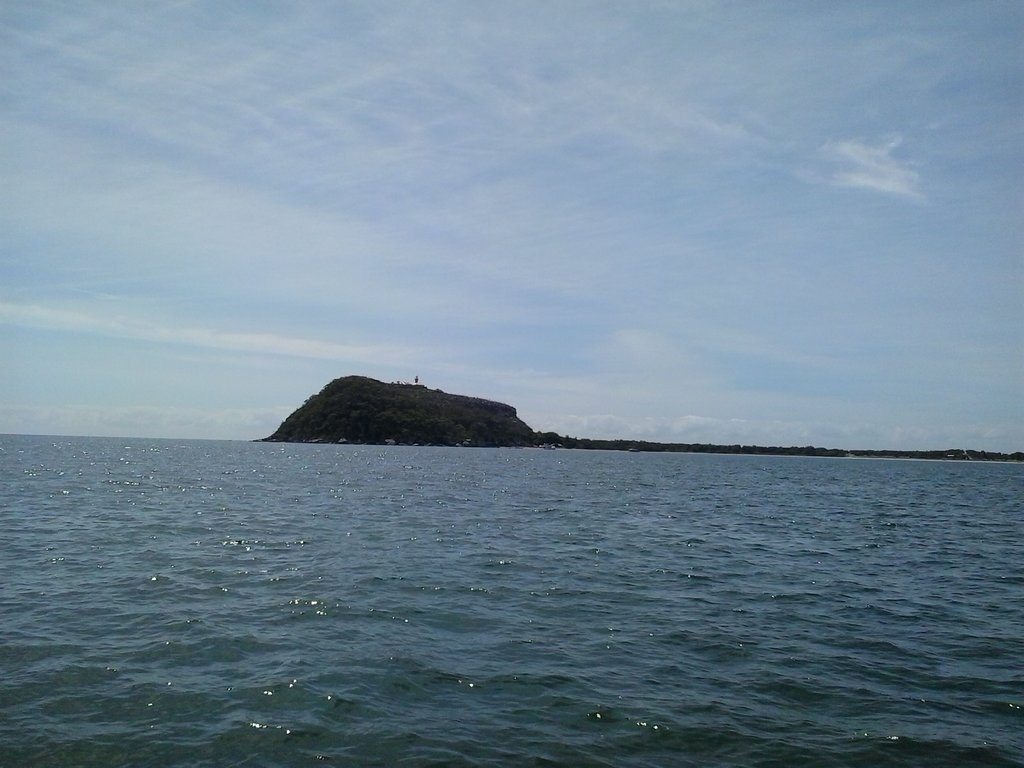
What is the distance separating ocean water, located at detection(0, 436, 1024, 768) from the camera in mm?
12148

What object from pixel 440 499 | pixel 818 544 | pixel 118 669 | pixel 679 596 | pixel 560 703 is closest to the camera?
pixel 560 703

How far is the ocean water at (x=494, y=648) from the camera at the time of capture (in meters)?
12.1

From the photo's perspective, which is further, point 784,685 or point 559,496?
point 559,496

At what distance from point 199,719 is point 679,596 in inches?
628

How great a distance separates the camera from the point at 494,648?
17234mm

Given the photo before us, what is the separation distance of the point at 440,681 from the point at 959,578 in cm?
2436

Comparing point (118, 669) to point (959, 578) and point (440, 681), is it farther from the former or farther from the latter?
point (959, 578)

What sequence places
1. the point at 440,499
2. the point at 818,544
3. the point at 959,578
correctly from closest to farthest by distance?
the point at 959,578 → the point at 818,544 → the point at 440,499

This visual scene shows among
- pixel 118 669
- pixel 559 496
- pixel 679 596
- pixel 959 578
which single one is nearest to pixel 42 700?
pixel 118 669

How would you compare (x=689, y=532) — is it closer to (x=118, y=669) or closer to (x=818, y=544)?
(x=818, y=544)

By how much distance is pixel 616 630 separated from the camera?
Result: 752 inches

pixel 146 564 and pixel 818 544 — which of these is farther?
pixel 818 544

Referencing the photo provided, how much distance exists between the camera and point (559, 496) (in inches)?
2554

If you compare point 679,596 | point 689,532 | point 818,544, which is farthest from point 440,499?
point 679,596
